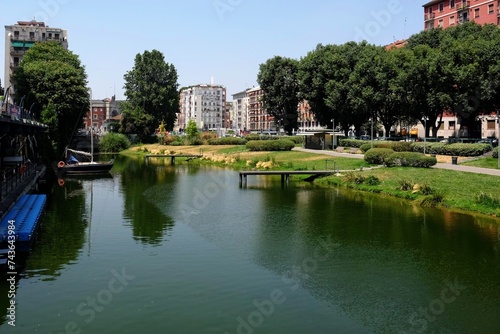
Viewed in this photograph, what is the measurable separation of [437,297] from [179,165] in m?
63.7

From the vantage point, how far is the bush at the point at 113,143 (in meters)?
110

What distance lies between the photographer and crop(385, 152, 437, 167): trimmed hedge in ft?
163

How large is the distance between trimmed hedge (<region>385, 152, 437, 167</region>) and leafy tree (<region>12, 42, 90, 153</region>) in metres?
44.7

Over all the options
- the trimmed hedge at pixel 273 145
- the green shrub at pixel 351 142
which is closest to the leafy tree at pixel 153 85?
the trimmed hedge at pixel 273 145

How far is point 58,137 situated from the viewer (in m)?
71.2

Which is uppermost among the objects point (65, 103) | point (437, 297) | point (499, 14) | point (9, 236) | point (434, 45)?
point (499, 14)

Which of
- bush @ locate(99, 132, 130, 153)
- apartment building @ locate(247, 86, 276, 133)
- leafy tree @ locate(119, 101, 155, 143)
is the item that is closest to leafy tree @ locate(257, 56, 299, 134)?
leafy tree @ locate(119, 101, 155, 143)

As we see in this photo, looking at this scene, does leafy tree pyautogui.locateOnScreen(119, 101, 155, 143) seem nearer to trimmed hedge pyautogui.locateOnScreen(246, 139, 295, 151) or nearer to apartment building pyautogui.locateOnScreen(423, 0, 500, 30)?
trimmed hedge pyautogui.locateOnScreen(246, 139, 295, 151)

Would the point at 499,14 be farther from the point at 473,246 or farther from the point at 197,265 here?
the point at 197,265

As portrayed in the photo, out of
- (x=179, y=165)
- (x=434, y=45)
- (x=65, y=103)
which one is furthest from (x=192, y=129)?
(x=434, y=45)
